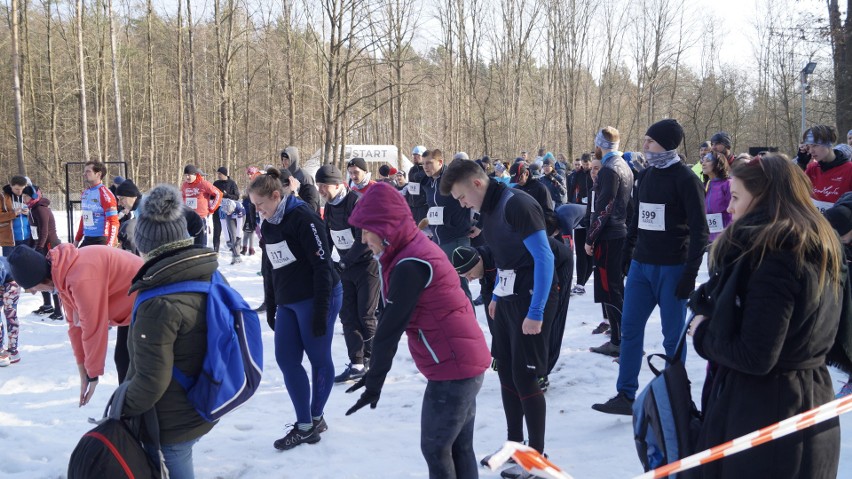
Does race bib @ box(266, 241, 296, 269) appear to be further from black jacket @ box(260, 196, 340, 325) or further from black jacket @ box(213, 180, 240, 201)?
black jacket @ box(213, 180, 240, 201)

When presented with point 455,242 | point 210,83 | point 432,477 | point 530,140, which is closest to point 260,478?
point 432,477

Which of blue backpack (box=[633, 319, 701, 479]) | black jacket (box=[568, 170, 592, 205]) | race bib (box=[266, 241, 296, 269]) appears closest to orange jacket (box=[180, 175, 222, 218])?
black jacket (box=[568, 170, 592, 205])

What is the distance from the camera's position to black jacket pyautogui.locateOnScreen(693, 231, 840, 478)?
194 centimetres

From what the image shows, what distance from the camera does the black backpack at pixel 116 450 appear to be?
2.46 metres

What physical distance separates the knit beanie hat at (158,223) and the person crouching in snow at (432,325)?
0.81 meters

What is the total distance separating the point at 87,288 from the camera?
3.16 m

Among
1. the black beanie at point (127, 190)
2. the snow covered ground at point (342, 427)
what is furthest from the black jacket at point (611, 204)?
the black beanie at point (127, 190)

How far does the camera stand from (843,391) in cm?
442

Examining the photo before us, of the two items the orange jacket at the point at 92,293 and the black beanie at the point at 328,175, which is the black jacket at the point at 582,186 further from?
the orange jacket at the point at 92,293

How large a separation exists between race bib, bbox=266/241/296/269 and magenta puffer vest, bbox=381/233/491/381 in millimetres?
1601

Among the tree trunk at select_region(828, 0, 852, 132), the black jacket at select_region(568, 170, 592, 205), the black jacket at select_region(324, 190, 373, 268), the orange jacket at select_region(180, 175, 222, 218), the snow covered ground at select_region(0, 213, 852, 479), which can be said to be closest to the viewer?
the snow covered ground at select_region(0, 213, 852, 479)

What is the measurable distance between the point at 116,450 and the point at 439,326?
1433 mm

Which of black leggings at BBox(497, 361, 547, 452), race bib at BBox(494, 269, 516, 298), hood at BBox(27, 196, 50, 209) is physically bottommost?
black leggings at BBox(497, 361, 547, 452)

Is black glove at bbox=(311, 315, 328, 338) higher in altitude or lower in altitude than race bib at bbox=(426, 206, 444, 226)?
lower
